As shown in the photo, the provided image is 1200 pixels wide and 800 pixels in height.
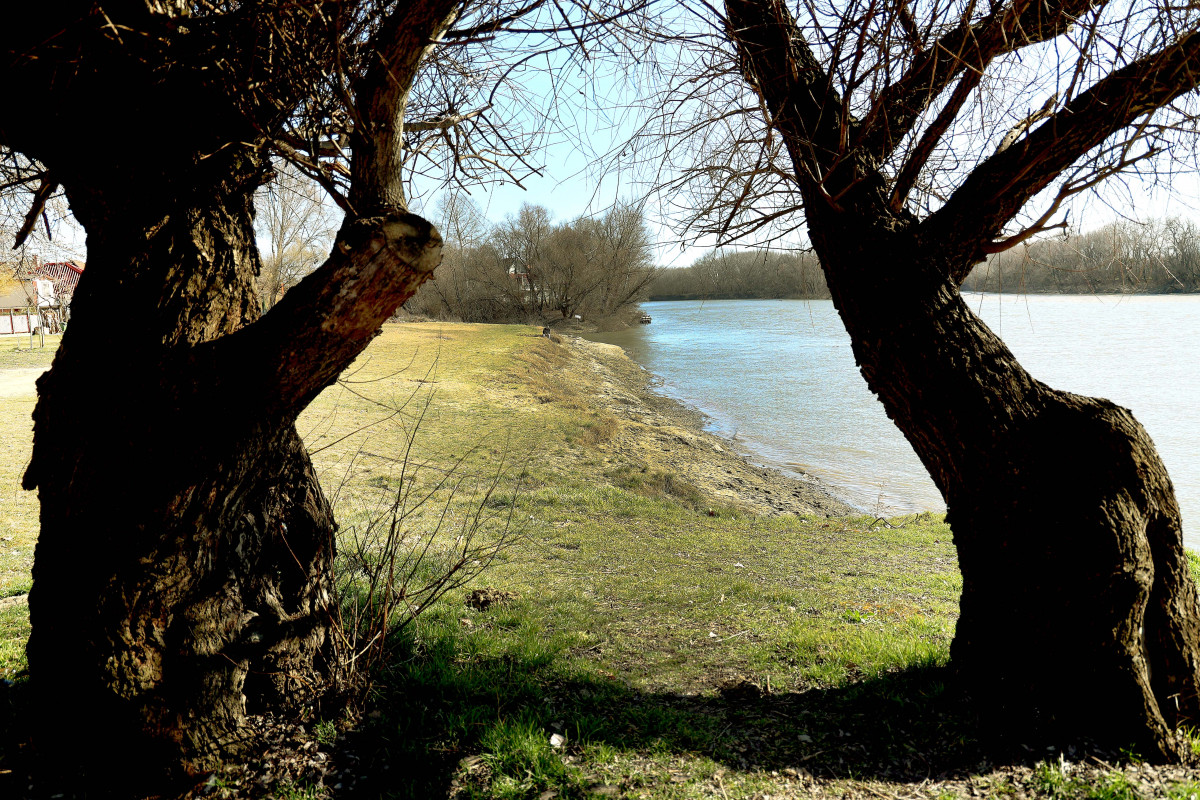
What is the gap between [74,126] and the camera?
274cm

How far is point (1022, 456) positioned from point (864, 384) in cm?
2023

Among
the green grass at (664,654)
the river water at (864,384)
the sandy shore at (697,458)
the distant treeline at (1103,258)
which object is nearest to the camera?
the green grass at (664,654)

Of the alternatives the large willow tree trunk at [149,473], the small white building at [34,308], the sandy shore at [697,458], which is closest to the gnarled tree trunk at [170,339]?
the large willow tree trunk at [149,473]

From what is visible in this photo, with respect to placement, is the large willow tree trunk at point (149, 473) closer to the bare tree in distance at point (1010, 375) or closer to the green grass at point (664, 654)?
the green grass at point (664, 654)

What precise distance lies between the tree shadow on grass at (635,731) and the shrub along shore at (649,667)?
0.01m

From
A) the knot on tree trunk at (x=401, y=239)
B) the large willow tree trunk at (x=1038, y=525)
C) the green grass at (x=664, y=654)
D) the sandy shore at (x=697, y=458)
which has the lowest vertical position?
the sandy shore at (x=697, y=458)

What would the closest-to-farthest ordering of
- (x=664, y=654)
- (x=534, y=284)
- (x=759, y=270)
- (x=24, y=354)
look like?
1. (x=664, y=654)
2. (x=759, y=270)
3. (x=24, y=354)
4. (x=534, y=284)

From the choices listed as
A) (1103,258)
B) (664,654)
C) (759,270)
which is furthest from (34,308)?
(1103,258)

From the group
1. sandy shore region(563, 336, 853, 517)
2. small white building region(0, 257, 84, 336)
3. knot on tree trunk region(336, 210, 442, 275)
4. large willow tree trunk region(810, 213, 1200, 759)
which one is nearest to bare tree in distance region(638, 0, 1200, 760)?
large willow tree trunk region(810, 213, 1200, 759)

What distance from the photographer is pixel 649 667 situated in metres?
4.12

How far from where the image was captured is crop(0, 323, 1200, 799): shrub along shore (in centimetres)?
290

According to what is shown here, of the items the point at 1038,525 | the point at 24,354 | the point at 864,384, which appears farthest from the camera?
the point at 864,384

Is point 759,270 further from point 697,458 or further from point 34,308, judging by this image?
point 34,308

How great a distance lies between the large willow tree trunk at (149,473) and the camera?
8.80ft
